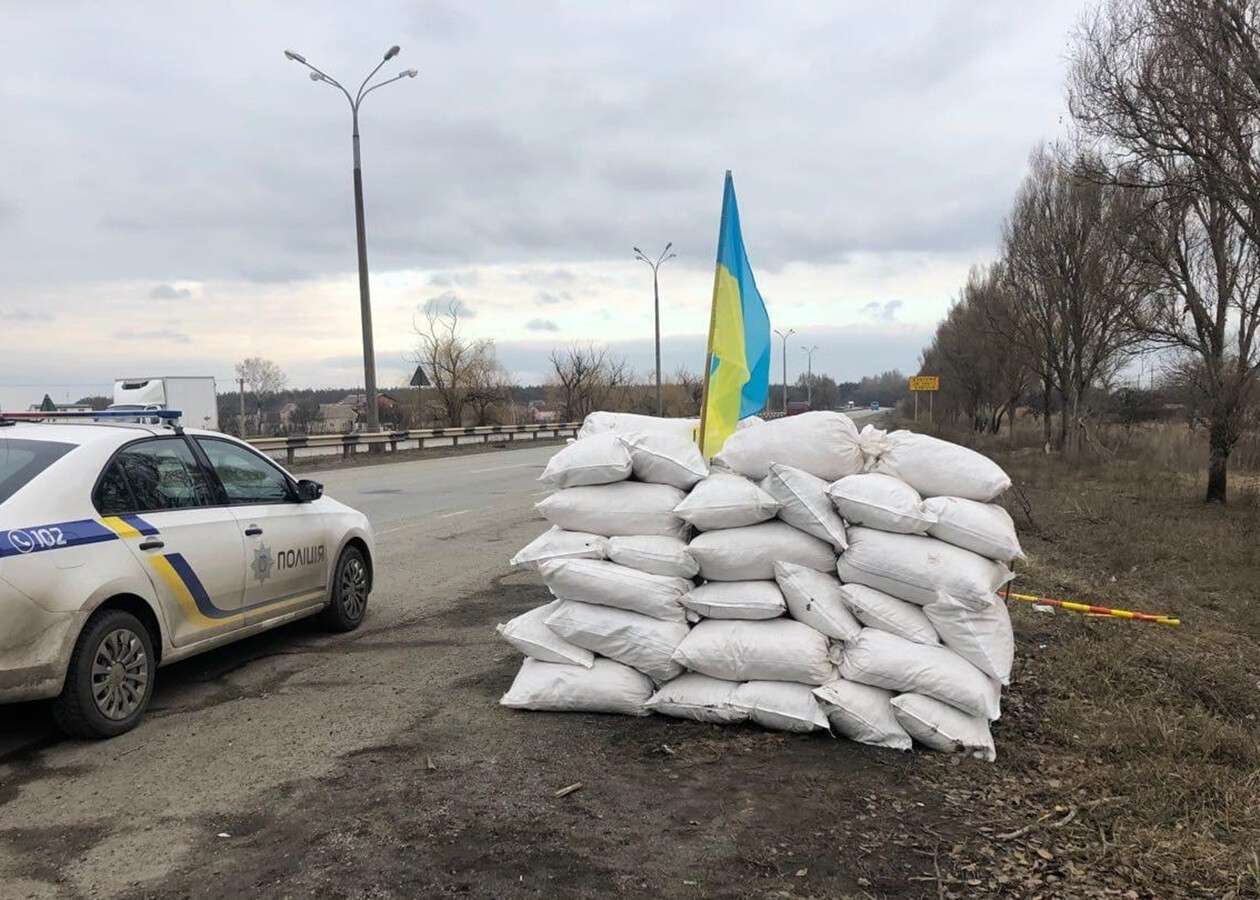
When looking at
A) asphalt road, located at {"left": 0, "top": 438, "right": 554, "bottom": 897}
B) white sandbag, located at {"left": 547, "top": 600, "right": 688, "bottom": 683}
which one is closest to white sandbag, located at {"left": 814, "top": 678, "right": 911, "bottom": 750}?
white sandbag, located at {"left": 547, "top": 600, "right": 688, "bottom": 683}

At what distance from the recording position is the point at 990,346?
40.2 meters

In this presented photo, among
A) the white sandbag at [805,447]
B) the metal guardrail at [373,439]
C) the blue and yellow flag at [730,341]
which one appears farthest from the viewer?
the metal guardrail at [373,439]

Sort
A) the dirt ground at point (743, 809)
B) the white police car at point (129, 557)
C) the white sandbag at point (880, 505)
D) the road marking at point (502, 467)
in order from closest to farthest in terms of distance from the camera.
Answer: the dirt ground at point (743, 809)
the white police car at point (129, 557)
the white sandbag at point (880, 505)
the road marking at point (502, 467)

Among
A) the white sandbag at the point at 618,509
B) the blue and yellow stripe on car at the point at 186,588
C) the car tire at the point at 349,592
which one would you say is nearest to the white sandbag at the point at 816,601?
the white sandbag at the point at 618,509

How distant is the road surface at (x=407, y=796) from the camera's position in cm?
305

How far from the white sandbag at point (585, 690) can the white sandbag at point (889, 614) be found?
3.73ft

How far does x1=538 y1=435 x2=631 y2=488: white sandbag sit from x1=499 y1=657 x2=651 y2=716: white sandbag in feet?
3.38

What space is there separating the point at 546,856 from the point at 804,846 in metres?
0.94

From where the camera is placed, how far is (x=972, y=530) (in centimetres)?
449

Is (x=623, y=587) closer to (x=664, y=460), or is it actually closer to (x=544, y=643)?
(x=544, y=643)

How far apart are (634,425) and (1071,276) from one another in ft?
78.0

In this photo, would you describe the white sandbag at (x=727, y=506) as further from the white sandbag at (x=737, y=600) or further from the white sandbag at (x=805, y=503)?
the white sandbag at (x=737, y=600)

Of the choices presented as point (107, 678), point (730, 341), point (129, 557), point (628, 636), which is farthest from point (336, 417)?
point (628, 636)

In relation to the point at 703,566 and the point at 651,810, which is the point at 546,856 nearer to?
the point at 651,810
